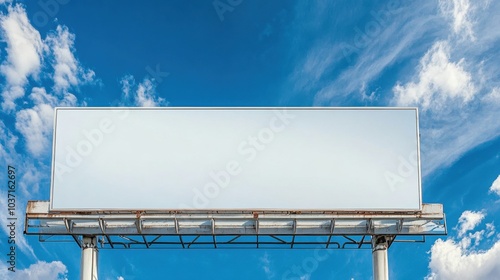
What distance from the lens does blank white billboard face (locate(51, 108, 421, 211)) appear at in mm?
19828

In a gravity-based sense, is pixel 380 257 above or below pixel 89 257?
below

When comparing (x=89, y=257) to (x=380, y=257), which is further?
(x=380, y=257)

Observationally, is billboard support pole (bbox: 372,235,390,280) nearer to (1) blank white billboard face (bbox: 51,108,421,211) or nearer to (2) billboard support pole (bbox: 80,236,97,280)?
(1) blank white billboard face (bbox: 51,108,421,211)

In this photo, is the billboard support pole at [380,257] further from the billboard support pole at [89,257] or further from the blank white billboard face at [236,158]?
the billboard support pole at [89,257]

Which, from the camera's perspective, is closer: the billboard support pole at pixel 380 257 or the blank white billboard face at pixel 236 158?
the billboard support pole at pixel 380 257

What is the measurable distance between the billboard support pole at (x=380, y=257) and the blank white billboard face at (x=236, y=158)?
3.59 feet

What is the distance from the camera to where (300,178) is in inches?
791

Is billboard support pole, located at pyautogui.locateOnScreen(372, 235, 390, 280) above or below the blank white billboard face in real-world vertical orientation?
below

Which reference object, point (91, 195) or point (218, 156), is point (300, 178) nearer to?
point (218, 156)

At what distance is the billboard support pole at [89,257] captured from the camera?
19.7 metres

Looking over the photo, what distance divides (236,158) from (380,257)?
18.1 ft

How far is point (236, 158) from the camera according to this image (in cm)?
2020

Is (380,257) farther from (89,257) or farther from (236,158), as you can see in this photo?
(89,257)

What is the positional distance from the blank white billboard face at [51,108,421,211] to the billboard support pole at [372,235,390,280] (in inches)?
43.1
